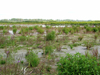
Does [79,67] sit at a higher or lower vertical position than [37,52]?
higher

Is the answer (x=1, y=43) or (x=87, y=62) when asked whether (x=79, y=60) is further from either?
(x=1, y=43)

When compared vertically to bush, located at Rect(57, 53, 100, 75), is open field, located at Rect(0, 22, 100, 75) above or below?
below

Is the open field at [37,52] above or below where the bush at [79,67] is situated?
below

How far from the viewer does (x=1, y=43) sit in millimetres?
7457

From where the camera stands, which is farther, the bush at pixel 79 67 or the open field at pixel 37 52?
the open field at pixel 37 52

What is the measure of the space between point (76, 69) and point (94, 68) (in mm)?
350

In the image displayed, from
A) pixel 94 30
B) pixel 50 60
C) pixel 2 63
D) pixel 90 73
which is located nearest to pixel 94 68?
pixel 90 73

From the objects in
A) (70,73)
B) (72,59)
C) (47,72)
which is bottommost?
(47,72)

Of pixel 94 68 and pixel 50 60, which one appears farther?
pixel 50 60

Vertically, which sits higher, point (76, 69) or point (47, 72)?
point (76, 69)

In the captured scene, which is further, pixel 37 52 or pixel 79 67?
pixel 37 52

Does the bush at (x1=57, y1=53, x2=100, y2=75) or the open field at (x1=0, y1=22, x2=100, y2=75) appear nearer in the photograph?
the bush at (x1=57, y1=53, x2=100, y2=75)

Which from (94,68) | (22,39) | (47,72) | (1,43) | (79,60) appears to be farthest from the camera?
(22,39)

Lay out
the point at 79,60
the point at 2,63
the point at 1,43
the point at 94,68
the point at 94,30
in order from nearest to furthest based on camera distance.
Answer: the point at 94,68, the point at 79,60, the point at 2,63, the point at 1,43, the point at 94,30
